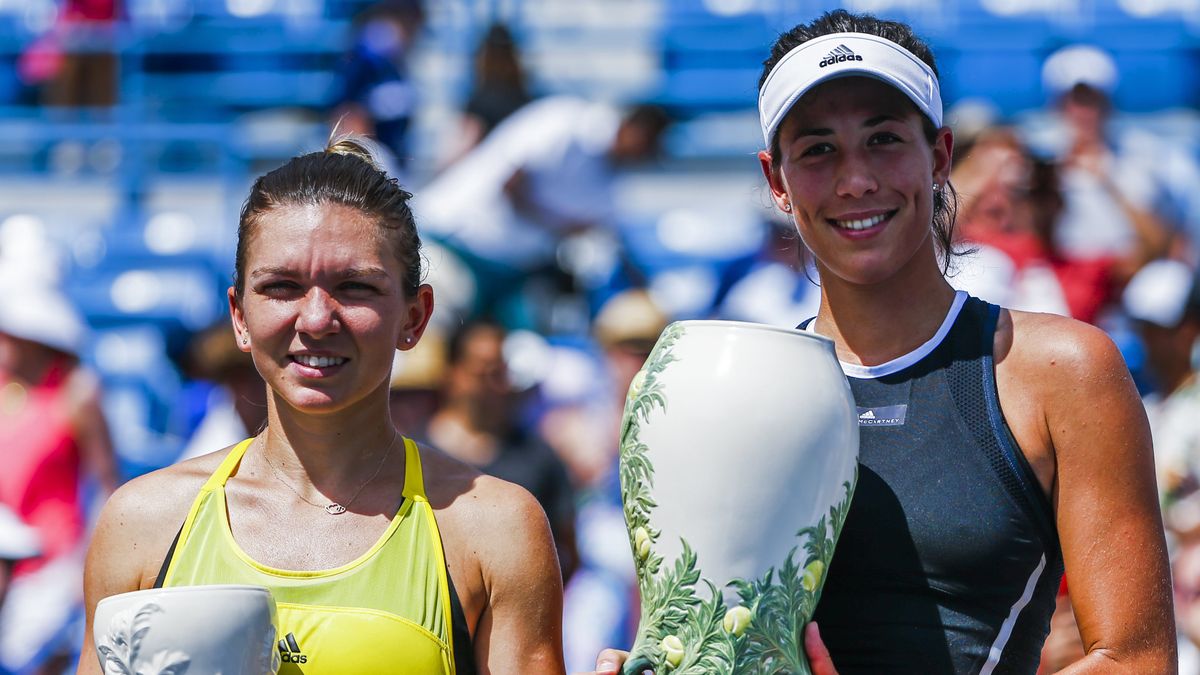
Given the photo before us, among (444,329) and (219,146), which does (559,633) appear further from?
(219,146)

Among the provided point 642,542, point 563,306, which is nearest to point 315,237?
point 642,542

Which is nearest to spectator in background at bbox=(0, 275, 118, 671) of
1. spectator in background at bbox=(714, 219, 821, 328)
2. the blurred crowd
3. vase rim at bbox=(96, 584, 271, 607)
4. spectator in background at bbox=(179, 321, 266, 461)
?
the blurred crowd

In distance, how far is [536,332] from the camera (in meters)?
6.96

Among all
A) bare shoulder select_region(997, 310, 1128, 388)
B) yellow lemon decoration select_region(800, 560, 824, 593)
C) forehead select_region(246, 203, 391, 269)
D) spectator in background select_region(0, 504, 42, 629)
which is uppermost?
forehead select_region(246, 203, 391, 269)

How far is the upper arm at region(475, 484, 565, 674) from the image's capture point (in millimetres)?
2447

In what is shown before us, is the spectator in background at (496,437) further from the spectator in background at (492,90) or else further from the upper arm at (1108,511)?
the upper arm at (1108,511)

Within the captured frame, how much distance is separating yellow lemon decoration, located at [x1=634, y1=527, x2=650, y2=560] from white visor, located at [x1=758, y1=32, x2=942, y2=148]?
65cm

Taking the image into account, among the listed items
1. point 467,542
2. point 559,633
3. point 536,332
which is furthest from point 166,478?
point 536,332

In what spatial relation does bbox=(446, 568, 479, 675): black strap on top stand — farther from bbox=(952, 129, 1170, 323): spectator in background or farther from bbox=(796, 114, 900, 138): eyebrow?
bbox=(952, 129, 1170, 323): spectator in background

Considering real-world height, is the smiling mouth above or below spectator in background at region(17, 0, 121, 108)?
below

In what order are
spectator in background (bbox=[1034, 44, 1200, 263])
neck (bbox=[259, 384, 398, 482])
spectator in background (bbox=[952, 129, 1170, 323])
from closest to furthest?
neck (bbox=[259, 384, 398, 482]) < spectator in background (bbox=[952, 129, 1170, 323]) < spectator in background (bbox=[1034, 44, 1200, 263])

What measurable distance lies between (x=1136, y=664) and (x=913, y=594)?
0.31 meters

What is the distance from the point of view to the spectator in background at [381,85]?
770cm

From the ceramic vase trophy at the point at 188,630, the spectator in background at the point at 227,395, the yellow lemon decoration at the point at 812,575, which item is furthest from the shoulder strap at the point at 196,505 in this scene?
the spectator in background at the point at 227,395
